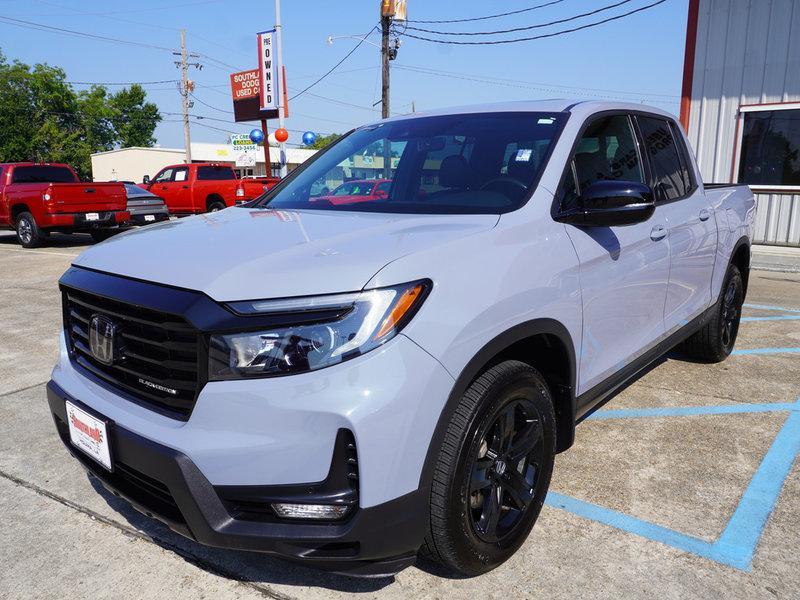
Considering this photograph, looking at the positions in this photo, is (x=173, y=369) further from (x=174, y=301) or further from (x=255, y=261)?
(x=255, y=261)

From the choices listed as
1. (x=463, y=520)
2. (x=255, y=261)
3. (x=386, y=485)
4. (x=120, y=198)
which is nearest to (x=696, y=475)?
(x=463, y=520)

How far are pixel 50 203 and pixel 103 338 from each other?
12.4 metres

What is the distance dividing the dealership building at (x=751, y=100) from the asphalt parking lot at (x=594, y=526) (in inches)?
329

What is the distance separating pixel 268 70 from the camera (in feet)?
78.9

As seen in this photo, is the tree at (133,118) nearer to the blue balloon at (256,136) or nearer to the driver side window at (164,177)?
the blue balloon at (256,136)

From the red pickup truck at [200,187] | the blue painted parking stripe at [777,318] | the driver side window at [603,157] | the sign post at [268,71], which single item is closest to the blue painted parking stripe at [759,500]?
the driver side window at [603,157]

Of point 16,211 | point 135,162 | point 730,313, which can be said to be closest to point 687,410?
point 730,313

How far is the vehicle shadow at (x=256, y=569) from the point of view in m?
2.31

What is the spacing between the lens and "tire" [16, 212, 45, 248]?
13297mm

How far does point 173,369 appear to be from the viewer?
1946mm

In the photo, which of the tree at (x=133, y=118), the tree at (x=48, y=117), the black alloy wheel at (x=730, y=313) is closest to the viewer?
the black alloy wheel at (x=730, y=313)

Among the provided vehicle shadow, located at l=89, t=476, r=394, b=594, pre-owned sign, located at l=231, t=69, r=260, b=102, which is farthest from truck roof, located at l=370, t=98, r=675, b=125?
pre-owned sign, located at l=231, t=69, r=260, b=102

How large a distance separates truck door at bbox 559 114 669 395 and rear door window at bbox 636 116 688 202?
17cm

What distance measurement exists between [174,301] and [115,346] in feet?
1.25
